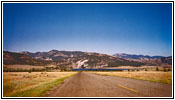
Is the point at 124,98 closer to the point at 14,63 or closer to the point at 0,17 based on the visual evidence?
the point at 0,17

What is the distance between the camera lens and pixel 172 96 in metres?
8.39

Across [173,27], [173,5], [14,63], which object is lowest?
[14,63]

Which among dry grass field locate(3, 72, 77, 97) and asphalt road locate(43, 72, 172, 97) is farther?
dry grass field locate(3, 72, 77, 97)

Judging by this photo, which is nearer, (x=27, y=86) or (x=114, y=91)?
(x=114, y=91)

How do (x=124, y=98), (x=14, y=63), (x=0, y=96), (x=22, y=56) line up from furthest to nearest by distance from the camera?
(x=22, y=56)
(x=14, y=63)
(x=0, y=96)
(x=124, y=98)

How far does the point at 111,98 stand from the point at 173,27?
6.95m

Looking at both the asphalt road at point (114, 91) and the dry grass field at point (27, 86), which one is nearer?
the asphalt road at point (114, 91)

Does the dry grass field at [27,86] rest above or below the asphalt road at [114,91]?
below

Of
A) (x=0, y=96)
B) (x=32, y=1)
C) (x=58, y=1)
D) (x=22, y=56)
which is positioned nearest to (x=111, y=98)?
(x=0, y=96)

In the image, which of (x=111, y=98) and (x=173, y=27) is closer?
(x=111, y=98)

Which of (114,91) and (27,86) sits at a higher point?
(114,91)

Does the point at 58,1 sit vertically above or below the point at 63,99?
above

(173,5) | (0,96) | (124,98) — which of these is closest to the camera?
(124,98)

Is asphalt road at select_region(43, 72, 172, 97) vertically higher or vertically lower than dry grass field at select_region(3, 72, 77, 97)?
higher
